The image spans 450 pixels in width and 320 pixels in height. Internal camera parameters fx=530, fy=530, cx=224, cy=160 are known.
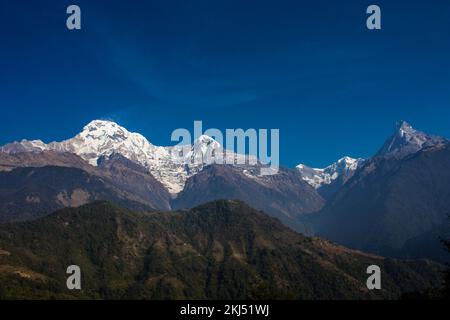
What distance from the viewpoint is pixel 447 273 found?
317ft
